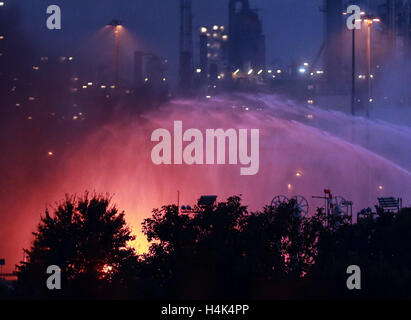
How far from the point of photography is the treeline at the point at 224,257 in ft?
59.5

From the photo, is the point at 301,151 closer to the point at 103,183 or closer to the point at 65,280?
the point at 103,183

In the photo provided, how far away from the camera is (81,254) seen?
24469 millimetres

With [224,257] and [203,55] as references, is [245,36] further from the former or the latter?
[224,257]

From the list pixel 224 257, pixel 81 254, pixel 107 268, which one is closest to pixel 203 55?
pixel 81 254

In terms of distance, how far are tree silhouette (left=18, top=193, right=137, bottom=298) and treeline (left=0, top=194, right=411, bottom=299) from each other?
4 centimetres

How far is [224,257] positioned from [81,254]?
21.6ft

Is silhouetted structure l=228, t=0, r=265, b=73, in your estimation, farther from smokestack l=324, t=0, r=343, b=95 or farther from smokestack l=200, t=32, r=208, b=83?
smokestack l=324, t=0, r=343, b=95

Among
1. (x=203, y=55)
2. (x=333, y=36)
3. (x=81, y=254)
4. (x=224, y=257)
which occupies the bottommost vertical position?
(x=224, y=257)

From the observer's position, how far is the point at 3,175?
233 ft

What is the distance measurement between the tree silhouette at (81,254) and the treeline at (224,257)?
4 centimetres

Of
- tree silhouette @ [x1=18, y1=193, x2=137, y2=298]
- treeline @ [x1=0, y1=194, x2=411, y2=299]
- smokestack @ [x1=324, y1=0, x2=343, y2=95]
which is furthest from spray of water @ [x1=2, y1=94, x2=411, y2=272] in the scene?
smokestack @ [x1=324, y1=0, x2=343, y2=95]

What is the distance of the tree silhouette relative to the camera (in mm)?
19219
